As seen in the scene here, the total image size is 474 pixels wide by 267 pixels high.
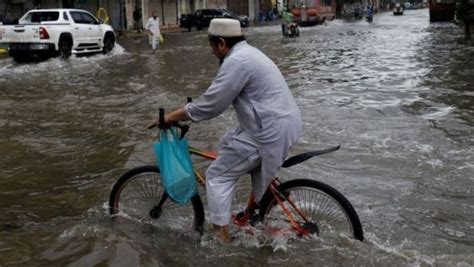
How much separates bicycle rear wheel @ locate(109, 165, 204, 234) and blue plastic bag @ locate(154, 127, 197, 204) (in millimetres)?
265

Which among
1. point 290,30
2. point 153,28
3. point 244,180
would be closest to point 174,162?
point 244,180

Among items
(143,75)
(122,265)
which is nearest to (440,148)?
(122,265)

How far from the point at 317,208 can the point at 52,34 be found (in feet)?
54.9

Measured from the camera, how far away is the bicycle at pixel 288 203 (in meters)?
4.23

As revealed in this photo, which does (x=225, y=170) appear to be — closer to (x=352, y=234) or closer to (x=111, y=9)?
(x=352, y=234)

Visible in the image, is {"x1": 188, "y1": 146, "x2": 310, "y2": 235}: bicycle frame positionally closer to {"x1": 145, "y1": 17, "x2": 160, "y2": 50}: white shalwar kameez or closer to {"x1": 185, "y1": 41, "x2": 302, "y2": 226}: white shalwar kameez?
{"x1": 185, "y1": 41, "x2": 302, "y2": 226}: white shalwar kameez

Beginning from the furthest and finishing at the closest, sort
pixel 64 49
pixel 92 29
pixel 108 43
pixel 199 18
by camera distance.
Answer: pixel 199 18, pixel 108 43, pixel 92 29, pixel 64 49

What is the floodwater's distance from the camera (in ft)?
14.7

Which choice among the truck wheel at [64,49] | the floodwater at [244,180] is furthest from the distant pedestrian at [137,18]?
the floodwater at [244,180]

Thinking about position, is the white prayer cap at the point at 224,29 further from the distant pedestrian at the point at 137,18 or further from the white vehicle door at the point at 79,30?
the distant pedestrian at the point at 137,18

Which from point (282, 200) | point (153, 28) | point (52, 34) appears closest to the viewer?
point (282, 200)

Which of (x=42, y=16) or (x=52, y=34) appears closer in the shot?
(x=52, y=34)

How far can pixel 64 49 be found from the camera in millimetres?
20078

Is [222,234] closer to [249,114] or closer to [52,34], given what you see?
[249,114]
